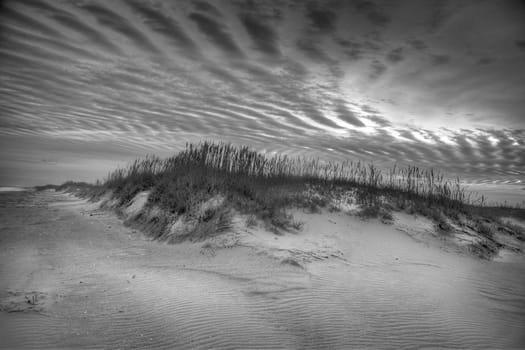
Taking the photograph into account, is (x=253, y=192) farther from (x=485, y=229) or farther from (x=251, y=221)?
(x=485, y=229)

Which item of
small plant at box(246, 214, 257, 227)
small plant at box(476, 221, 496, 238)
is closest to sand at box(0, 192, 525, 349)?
small plant at box(246, 214, 257, 227)

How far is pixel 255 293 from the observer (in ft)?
13.3

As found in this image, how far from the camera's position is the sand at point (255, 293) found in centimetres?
299

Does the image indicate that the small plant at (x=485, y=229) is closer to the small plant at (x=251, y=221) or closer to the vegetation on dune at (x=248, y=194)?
the vegetation on dune at (x=248, y=194)

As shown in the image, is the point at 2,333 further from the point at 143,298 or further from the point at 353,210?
the point at 353,210

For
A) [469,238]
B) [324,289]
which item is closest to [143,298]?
[324,289]

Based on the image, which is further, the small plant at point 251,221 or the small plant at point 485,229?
the small plant at point 485,229

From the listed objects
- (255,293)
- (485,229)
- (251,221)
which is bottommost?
(255,293)

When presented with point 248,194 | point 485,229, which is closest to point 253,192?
point 248,194

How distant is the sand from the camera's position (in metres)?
2.99

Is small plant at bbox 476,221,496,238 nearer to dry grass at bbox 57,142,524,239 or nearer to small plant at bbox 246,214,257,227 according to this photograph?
dry grass at bbox 57,142,524,239

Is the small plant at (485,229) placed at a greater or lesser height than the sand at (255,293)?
greater

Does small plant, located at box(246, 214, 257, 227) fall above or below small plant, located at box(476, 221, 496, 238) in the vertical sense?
below

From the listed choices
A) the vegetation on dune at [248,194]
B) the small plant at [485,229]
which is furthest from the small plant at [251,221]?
the small plant at [485,229]
